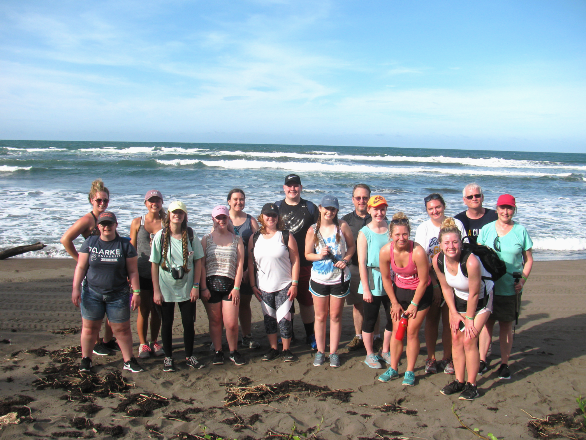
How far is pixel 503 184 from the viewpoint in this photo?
22.9m

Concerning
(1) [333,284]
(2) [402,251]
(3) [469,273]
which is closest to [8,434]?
(1) [333,284]

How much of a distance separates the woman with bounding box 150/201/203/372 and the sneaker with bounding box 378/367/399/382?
6.32ft

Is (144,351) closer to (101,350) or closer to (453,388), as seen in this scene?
(101,350)

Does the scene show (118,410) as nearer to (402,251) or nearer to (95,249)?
(95,249)

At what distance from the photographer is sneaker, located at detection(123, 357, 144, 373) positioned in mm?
3781

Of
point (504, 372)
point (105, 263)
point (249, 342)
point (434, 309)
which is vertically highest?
point (105, 263)

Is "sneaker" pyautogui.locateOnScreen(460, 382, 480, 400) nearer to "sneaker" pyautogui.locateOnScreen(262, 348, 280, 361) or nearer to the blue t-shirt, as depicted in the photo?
"sneaker" pyautogui.locateOnScreen(262, 348, 280, 361)

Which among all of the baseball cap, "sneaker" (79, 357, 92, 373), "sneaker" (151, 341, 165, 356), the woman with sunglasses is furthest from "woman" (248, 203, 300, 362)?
"sneaker" (79, 357, 92, 373)

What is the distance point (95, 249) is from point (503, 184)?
23906 millimetres

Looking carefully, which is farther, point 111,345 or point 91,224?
point 111,345

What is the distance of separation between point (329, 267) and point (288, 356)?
3.48 feet

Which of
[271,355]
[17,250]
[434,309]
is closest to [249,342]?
[271,355]

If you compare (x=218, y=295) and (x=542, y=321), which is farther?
(x=542, y=321)

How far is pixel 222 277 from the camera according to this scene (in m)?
3.99
